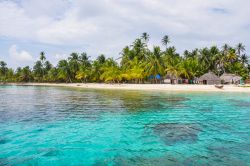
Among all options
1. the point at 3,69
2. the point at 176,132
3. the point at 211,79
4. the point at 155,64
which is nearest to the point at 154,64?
the point at 155,64

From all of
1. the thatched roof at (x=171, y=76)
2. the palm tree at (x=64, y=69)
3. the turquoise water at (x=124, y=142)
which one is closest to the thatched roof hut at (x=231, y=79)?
the thatched roof at (x=171, y=76)

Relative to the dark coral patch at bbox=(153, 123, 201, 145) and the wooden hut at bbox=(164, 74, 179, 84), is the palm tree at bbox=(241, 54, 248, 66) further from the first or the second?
the dark coral patch at bbox=(153, 123, 201, 145)

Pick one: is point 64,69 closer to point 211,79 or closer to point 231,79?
point 211,79

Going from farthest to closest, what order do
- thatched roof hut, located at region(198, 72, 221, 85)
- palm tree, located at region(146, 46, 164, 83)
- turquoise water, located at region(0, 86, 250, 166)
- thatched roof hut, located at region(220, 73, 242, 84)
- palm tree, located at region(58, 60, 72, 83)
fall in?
palm tree, located at region(58, 60, 72, 83) → palm tree, located at region(146, 46, 164, 83) → thatched roof hut, located at region(220, 73, 242, 84) → thatched roof hut, located at region(198, 72, 221, 85) → turquoise water, located at region(0, 86, 250, 166)

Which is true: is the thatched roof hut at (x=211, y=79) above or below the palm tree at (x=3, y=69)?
below

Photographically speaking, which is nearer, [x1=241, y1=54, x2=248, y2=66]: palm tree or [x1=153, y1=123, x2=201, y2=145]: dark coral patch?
[x1=153, y1=123, x2=201, y2=145]: dark coral patch

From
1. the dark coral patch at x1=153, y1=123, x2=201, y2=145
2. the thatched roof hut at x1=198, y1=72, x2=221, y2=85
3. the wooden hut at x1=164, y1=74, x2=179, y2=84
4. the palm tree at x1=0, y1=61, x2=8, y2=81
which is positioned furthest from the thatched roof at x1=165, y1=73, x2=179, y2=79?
the palm tree at x1=0, y1=61, x2=8, y2=81

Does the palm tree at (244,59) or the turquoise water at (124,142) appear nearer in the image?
the turquoise water at (124,142)

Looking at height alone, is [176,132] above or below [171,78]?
below

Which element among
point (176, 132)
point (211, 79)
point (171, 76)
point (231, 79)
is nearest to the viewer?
point (176, 132)

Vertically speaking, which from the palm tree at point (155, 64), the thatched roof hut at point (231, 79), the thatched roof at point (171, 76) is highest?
the palm tree at point (155, 64)

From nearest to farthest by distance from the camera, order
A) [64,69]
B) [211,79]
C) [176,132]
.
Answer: [176,132] → [211,79] → [64,69]

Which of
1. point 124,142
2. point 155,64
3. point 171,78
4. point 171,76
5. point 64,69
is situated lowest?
point 124,142

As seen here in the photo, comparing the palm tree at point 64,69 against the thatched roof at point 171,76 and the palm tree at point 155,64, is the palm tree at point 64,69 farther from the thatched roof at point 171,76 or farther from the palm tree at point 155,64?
the thatched roof at point 171,76
